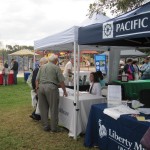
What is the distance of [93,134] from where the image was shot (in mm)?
4340

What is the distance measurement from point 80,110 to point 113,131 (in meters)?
1.32

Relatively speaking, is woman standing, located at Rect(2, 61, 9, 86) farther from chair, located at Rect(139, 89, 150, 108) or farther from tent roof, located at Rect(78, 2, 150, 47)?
chair, located at Rect(139, 89, 150, 108)

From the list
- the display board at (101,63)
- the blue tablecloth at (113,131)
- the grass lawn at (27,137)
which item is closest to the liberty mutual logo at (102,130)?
the blue tablecloth at (113,131)

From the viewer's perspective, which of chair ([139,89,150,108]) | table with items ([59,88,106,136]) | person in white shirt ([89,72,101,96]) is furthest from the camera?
person in white shirt ([89,72,101,96])

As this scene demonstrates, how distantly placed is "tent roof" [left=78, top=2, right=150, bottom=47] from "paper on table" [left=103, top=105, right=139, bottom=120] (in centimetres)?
101

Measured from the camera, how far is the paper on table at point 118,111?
3533 millimetres

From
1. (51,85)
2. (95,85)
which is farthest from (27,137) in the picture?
(95,85)

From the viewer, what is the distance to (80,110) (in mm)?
4930

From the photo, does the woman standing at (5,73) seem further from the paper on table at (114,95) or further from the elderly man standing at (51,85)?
the paper on table at (114,95)

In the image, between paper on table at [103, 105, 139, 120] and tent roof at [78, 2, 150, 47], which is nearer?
tent roof at [78, 2, 150, 47]

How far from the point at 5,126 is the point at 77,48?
2567mm

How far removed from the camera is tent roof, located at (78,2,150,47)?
2904 mm

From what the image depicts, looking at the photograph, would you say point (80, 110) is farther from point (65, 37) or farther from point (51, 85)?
point (65, 37)

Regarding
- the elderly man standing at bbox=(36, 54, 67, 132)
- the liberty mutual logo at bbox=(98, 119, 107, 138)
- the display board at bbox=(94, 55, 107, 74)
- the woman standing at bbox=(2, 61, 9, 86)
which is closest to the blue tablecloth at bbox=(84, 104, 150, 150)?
the liberty mutual logo at bbox=(98, 119, 107, 138)
